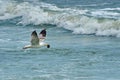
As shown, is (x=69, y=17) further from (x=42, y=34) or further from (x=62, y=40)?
(x=42, y=34)

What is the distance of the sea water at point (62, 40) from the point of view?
2531 cm

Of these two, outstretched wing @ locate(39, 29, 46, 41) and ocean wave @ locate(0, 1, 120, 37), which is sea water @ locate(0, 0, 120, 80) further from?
outstretched wing @ locate(39, 29, 46, 41)

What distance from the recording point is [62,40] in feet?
109

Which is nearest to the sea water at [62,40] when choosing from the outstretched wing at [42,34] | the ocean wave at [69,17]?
the ocean wave at [69,17]

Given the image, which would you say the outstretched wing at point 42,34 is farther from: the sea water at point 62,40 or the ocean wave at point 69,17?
the ocean wave at point 69,17

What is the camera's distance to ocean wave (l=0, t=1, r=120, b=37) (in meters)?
36.4

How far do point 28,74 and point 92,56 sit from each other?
13.1ft

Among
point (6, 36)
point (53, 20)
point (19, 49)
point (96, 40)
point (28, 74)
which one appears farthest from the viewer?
point (53, 20)

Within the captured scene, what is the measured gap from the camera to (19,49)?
1201 inches

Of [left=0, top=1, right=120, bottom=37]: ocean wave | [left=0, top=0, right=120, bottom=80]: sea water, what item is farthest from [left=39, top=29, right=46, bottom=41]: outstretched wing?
[left=0, top=1, right=120, bottom=37]: ocean wave

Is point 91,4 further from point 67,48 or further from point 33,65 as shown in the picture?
point 33,65

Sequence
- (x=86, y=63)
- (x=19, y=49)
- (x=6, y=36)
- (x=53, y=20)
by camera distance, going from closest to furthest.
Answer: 1. (x=86, y=63)
2. (x=19, y=49)
3. (x=6, y=36)
4. (x=53, y=20)

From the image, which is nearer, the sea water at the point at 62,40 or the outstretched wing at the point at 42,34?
the sea water at the point at 62,40

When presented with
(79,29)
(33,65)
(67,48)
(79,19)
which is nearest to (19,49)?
(67,48)
